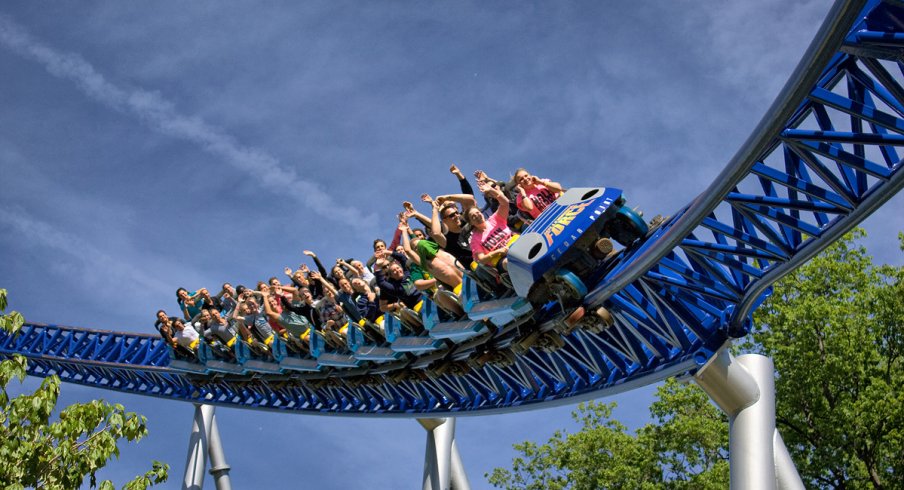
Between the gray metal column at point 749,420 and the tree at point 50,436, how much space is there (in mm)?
4486

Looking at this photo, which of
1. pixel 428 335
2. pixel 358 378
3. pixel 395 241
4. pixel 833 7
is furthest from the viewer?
pixel 358 378

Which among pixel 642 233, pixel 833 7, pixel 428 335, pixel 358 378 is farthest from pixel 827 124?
pixel 358 378

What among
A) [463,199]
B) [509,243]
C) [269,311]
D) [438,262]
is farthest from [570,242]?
[269,311]

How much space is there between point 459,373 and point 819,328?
24.7 feet

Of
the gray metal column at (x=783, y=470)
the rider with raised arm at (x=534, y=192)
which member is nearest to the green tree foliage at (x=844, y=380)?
the gray metal column at (x=783, y=470)

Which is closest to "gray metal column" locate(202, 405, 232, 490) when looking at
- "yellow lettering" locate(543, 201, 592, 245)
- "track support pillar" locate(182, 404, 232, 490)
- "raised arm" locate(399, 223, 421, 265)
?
"track support pillar" locate(182, 404, 232, 490)

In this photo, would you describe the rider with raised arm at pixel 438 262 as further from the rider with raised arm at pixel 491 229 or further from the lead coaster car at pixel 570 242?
the lead coaster car at pixel 570 242

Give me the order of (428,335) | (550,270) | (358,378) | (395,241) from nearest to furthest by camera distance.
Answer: (550,270)
(428,335)
(395,241)
(358,378)

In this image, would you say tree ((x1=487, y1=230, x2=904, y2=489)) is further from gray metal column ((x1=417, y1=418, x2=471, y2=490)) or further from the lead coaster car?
the lead coaster car

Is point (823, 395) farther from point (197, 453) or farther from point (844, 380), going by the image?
point (197, 453)

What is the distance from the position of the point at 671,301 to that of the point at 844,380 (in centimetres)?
884

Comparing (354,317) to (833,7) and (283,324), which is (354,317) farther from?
(833,7)

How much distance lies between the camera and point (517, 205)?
876 cm

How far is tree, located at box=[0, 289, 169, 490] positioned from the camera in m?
7.45
